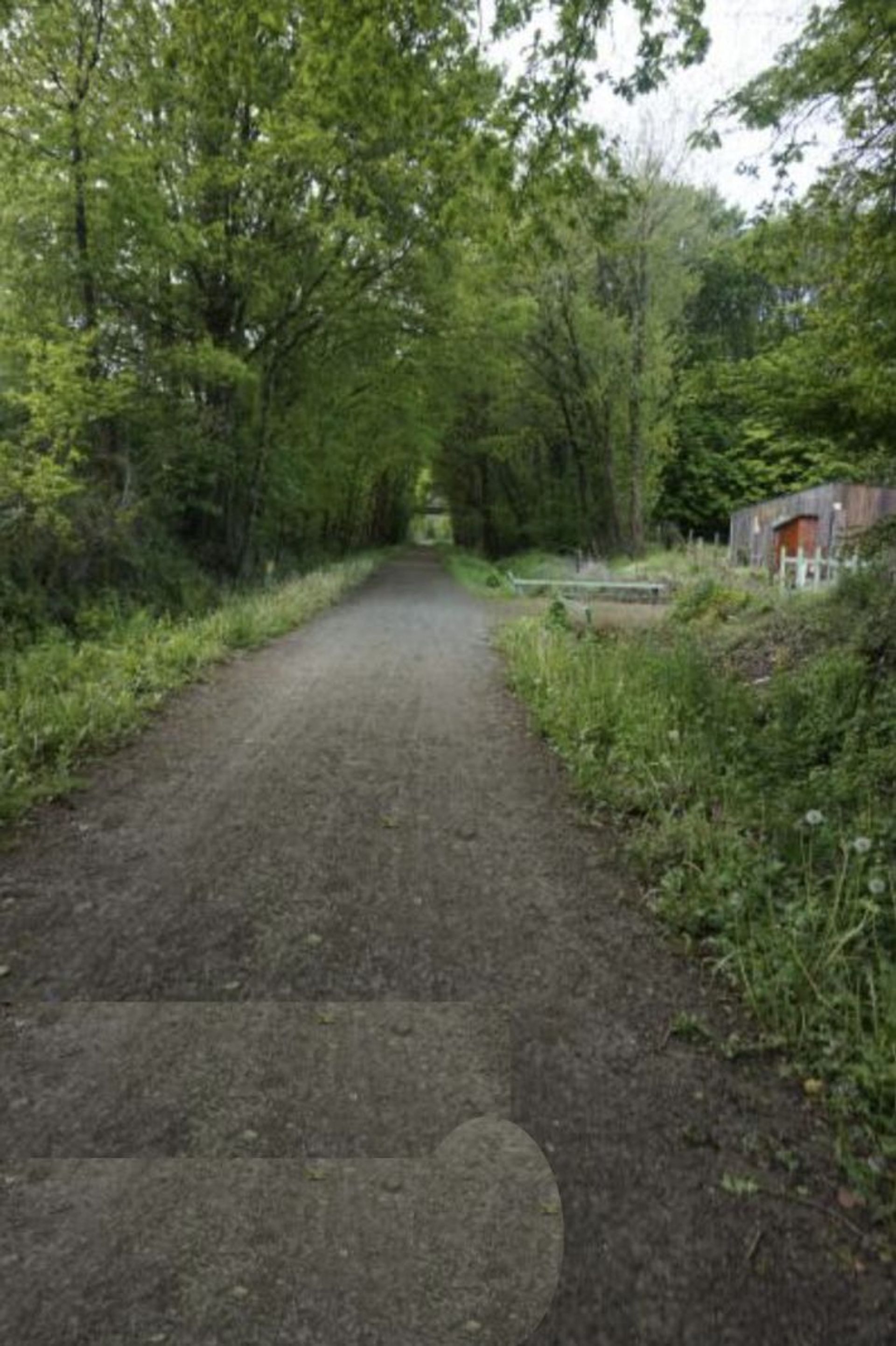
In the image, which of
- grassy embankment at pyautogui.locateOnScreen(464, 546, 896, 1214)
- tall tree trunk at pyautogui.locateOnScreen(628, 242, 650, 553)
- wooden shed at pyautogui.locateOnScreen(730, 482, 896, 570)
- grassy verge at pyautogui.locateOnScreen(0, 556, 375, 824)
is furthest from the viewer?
tall tree trunk at pyautogui.locateOnScreen(628, 242, 650, 553)

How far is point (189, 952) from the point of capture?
10.7 ft

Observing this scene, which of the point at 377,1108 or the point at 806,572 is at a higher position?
the point at 806,572

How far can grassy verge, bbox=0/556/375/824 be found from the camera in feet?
17.0

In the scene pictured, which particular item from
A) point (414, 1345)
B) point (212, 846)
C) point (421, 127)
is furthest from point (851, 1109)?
point (421, 127)

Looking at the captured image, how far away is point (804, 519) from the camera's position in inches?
1036

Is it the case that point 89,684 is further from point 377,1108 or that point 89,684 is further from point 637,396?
point 637,396

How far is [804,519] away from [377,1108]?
90.3 feet

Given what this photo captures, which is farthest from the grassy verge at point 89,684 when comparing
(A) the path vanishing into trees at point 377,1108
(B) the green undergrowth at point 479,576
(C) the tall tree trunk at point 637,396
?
(C) the tall tree trunk at point 637,396

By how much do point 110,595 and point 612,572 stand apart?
15291 mm

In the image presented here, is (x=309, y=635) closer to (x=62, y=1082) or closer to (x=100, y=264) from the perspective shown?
(x=100, y=264)

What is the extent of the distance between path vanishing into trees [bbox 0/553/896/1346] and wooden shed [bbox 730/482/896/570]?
18.0 m

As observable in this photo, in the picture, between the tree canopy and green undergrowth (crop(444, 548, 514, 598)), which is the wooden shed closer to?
the tree canopy

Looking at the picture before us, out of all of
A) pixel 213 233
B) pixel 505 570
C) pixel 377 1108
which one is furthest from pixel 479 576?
pixel 377 1108

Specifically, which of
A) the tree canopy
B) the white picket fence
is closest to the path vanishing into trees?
the tree canopy
